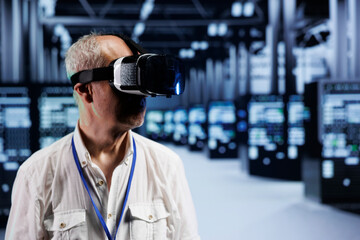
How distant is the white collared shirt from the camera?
1343 millimetres

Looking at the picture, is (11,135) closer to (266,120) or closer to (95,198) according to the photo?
(95,198)

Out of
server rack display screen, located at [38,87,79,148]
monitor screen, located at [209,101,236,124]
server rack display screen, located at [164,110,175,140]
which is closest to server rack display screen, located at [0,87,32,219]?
server rack display screen, located at [38,87,79,148]

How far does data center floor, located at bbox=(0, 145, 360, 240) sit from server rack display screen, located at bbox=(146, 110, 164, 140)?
44.6 feet

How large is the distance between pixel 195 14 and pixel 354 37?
40.2 feet

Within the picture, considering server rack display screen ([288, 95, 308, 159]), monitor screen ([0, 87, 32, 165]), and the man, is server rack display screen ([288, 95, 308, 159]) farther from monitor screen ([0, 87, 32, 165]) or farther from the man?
the man

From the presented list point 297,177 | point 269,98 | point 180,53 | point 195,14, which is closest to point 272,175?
point 297,177

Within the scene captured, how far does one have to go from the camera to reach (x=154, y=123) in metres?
23.8

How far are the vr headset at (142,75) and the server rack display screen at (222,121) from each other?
1224cm

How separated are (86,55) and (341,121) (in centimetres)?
637

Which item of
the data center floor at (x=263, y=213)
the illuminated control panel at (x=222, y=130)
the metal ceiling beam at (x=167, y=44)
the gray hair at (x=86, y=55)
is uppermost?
the metal ceiling beam at (x=167, y=44)

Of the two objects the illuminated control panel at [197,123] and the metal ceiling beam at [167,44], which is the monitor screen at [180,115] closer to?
the illuminated control panel at [197,123]

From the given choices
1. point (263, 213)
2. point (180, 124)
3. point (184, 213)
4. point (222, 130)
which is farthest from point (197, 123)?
point (184, 213)

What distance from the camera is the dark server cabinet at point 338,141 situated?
23.2 ft

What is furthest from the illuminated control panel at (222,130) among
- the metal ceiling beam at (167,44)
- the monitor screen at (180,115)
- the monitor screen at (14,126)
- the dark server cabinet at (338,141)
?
the metal ceiling beam at (167,44)
